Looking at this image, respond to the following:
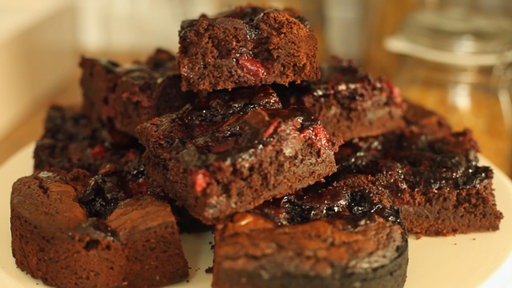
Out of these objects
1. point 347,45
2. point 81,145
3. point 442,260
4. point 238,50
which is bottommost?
point 347,45

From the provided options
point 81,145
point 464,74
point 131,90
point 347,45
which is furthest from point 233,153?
point 347,45

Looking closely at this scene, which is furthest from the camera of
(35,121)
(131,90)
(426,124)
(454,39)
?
(35,121)

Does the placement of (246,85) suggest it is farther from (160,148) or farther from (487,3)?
(487,3)

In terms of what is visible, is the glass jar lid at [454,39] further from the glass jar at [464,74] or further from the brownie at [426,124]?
the brownie at [426,124]

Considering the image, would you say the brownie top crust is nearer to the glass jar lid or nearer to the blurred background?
the blurred background

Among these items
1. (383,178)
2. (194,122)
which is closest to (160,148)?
(194,122)

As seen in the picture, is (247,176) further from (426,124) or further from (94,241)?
(426,124)

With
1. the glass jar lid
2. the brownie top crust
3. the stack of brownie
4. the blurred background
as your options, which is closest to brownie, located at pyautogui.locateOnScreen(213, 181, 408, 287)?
the stack of brownie

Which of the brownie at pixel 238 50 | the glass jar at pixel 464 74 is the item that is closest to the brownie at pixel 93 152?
the brownie at pixel 238 50
